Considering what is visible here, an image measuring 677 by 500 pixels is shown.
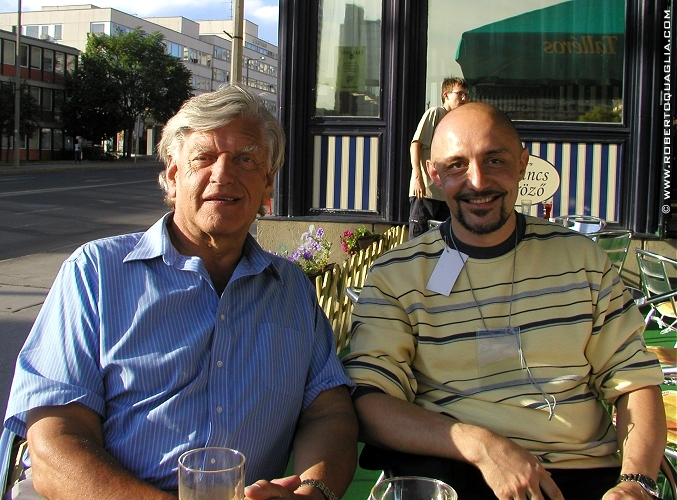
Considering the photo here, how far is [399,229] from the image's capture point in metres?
7.17

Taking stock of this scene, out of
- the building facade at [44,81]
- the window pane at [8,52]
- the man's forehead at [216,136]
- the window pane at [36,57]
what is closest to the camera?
the man's forehead at [216,136]

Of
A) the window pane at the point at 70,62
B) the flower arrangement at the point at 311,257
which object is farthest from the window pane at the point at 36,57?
the flower arrangement at the point at 311,257

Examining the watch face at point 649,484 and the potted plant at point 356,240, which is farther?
the potted plant at point 356,240

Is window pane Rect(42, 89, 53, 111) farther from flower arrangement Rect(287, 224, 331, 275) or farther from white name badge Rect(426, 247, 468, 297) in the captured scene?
white name badge Rect(426, 247, 468, 297)

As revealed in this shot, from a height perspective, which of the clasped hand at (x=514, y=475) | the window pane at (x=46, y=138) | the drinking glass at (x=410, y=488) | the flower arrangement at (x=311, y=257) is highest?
the window pane at (x=46, y=138)

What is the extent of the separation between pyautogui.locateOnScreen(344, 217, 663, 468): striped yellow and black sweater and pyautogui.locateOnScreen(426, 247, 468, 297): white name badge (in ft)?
0.06

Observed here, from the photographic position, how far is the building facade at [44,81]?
49094mm

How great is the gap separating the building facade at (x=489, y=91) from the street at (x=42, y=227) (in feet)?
9.53

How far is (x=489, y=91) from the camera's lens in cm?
723

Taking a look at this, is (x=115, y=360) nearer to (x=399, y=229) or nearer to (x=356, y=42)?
(x=399, y=229)

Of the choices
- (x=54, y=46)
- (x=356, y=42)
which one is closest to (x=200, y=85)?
(x=54, y=46)

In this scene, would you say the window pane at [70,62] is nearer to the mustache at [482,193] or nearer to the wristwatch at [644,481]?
the mustache at [482,193]

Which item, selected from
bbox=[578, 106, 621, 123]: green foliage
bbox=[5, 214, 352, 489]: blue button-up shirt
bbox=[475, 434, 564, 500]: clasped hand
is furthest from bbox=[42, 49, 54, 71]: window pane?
bbox=[475, 434, 564, 500]: clasped hand

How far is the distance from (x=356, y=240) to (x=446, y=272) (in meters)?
4.68
